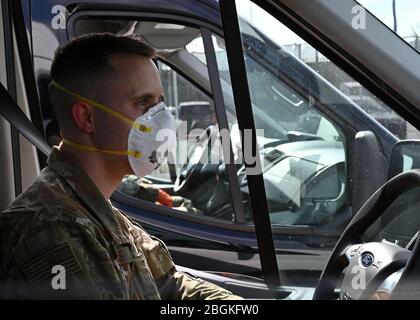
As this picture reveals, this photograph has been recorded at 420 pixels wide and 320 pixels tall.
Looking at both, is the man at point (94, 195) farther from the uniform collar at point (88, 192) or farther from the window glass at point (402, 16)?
the window glass at point (402, 16)

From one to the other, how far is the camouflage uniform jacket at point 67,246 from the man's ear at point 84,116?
88mm

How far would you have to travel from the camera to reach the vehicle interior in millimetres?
1518

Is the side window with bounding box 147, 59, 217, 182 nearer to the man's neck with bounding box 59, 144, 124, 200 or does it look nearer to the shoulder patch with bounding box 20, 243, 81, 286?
the man's neck with bounding box 59, 144, 124, 200

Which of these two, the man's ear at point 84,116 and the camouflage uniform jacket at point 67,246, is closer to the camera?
the camouflage uniform jacket at point 67,246

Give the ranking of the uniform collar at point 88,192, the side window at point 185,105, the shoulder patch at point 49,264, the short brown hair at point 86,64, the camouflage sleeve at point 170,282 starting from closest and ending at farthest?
1. the shoulder patch at point 49,264
2. the uniform collar at point 88,192
3. the short brown hair at point 86,64
4. the camouflage sleeve at point 170,282
5. the side window at point 185,105

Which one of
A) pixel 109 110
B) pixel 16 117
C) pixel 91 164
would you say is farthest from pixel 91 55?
pixel 16 117

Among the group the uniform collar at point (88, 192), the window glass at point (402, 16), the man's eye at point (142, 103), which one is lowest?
the uniform collar at point (88, 192)

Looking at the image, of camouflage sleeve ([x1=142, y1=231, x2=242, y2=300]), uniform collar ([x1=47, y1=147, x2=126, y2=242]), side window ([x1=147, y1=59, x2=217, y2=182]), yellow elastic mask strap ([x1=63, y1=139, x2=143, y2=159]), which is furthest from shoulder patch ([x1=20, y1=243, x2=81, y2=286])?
side window ([x1=147, y1=59, x2=217, y2=182])

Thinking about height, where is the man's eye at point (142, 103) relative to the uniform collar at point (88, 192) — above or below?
above

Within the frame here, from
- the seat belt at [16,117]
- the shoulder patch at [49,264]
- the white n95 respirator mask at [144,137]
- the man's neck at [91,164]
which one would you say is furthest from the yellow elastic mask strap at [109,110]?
the shoulder patch at [49,264]

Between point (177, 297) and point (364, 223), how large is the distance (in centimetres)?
53

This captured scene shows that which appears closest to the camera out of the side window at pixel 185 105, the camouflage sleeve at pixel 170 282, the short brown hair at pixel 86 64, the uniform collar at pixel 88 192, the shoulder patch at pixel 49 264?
the shoulder patch at pixel 49 264

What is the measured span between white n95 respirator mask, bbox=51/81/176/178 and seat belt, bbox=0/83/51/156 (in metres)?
0.23

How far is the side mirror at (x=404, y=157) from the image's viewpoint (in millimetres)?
1605
